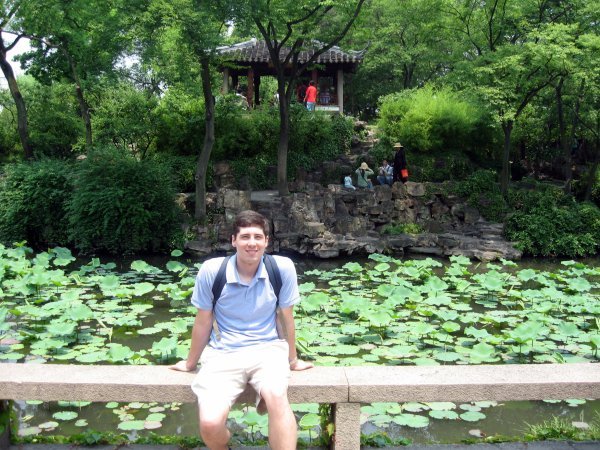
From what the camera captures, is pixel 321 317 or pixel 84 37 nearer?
pixel 321 317

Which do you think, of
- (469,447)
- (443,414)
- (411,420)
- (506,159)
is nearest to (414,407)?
(443,414)

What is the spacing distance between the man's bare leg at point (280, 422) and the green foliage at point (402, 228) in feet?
42.4

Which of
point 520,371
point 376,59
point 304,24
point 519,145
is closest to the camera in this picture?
point 520,371

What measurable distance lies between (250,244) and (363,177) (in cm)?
1489

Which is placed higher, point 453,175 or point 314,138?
point 314,138

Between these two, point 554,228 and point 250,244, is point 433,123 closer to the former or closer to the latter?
point 554,228

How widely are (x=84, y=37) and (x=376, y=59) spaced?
1304 cm

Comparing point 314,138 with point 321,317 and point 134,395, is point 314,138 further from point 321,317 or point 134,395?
point 134,395

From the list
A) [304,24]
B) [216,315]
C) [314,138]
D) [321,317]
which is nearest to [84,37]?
[304,24]

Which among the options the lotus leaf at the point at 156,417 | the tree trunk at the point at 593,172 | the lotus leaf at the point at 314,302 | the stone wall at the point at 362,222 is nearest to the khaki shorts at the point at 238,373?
the lotus leaf at the point at 156,417

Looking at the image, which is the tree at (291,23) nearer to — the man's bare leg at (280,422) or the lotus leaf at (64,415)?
the lotus leaf at (64,415)

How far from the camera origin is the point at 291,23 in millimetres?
15234

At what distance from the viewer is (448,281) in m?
9.59

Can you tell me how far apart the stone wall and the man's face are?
10373mm
